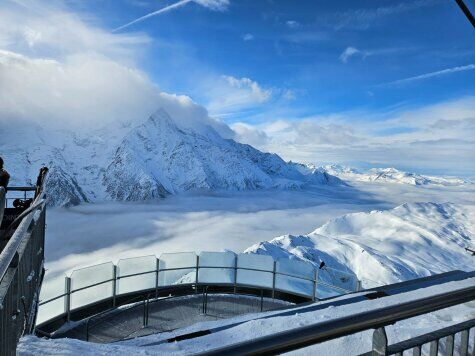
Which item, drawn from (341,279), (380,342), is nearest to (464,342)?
(380,342)

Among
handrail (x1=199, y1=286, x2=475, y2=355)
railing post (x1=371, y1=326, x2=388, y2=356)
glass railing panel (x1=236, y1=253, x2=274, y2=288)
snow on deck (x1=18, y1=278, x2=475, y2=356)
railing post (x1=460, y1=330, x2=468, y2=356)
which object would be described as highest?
handrail (x1=199, y1=286, x2=475, y2=355)

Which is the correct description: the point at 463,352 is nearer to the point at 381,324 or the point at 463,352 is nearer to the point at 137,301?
the point at 381,324

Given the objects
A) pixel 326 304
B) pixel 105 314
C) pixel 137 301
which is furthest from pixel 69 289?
pixel 326 304

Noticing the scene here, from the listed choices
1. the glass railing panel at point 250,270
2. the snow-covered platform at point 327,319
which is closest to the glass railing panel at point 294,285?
the glass railing panel at point 250,270

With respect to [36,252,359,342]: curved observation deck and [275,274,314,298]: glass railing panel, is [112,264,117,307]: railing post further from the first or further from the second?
[275,274,314,298]: glass railing panel

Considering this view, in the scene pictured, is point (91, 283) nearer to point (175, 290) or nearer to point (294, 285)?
point (175, 290)

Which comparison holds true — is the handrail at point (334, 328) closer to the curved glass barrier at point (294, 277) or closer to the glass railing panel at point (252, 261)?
the curved glass barrier at point (294, 277)

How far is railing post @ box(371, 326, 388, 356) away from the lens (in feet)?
8.38

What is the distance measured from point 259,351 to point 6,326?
331 centimetres

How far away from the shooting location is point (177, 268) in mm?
15836

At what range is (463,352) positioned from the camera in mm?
3238

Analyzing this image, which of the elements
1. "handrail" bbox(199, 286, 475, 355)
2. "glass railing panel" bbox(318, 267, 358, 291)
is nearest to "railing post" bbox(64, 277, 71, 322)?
"glass railing panel" bbox(318, 267, 358, 291)

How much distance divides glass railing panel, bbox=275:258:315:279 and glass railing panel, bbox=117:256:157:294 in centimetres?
543

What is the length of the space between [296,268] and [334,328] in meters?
14.3
